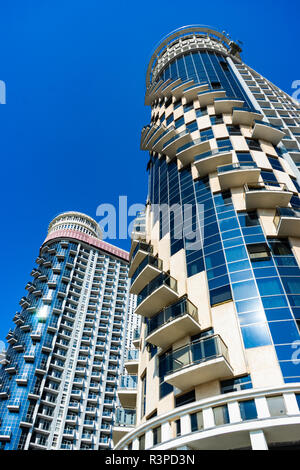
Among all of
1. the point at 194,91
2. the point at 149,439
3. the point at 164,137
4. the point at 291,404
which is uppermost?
the point at 194,91

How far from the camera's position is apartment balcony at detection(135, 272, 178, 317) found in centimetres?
2298

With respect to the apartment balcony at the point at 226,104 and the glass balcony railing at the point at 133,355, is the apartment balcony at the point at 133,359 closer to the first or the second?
the glass balcony railing at the point at 133,355

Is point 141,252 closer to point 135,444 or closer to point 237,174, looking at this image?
point 237,174

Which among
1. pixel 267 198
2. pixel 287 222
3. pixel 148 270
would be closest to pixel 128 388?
pixel 148 270

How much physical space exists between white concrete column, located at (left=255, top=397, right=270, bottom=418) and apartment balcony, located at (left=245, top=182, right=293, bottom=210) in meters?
13.6

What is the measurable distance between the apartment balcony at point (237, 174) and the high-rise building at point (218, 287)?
0.09 m

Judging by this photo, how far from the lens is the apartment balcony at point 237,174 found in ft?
84.8

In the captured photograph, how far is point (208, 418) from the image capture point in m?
15.6

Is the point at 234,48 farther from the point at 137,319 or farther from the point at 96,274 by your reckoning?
the point at 137,319

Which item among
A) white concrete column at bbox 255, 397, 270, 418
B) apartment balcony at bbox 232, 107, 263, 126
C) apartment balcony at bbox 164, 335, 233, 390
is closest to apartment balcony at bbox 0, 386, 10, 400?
apartment balcony at bbox 164, 335, 233, 390

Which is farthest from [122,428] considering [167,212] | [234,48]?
[234,48]

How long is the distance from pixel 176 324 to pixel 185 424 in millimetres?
5535

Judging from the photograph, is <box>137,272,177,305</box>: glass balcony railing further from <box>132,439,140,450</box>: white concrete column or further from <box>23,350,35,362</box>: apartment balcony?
<box>23,350,35,362</box>: apartment balcony

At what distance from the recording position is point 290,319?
700 inches
